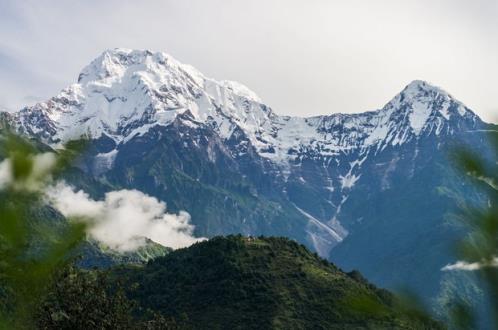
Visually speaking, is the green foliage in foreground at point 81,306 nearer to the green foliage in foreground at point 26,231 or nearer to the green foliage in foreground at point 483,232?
the green foliage in foreground at point 26,231

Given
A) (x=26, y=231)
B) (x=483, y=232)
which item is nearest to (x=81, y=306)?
(x=26, y=231)

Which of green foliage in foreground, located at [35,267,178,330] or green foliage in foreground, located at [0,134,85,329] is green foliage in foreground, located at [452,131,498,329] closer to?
green foliage in foreground, located at [0,134,85,329]

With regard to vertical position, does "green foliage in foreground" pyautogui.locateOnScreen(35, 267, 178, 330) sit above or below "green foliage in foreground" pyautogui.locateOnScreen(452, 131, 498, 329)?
above

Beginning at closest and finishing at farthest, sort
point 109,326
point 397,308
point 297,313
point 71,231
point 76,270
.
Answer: point 397,308
point 71,231
point 109,326
point 76,270
point 297,313

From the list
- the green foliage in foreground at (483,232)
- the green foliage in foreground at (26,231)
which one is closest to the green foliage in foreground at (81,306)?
the green foliage in foreground at (26,231)

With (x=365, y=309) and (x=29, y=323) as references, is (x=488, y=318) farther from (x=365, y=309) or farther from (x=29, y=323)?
(x=29, y=323)

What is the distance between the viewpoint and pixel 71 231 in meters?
16.0

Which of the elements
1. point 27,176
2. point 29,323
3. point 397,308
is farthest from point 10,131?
point 397,308

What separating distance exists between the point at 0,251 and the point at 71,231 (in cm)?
222

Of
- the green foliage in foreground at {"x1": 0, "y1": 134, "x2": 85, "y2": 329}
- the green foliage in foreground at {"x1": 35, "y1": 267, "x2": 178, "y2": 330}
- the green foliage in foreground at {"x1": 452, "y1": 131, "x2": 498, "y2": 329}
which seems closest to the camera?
the green foliage in foreground at {"x1": 452, "y1": 131, "x2": 498, "y2": 329}

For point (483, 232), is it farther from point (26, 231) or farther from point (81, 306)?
point (81, 306)

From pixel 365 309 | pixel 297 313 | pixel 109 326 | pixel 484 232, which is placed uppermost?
pixel 297 313

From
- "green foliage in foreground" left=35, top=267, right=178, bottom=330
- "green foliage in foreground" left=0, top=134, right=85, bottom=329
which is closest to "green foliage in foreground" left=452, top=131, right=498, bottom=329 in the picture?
"green foliage in foreground" left=0, top=134, right=85, bottom=329

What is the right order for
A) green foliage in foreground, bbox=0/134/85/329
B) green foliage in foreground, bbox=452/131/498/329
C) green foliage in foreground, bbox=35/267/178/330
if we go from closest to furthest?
green foliage in foreground, bbox=452/131/498/329 < green foliage in foreground, bbox=0/134/85/329 < green foliage in foreground, bbox=35/267/178/330
